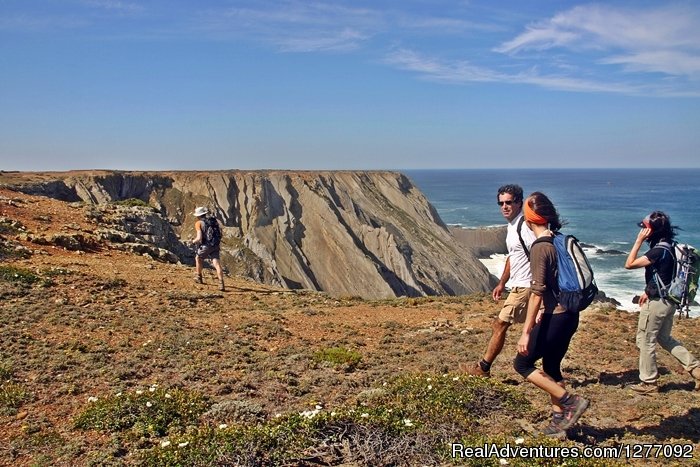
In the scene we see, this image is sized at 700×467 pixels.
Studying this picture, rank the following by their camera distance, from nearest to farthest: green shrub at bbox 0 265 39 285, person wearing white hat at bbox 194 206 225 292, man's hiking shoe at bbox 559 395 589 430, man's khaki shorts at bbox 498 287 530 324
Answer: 1. man's hiking shoe at bbox 559 395 589 430
2. man's khaki shorts at bbox 498 287 530 324
3. green shrub at bbox 0 265 39 285
4. person wearing white hat at bbox 194 206 225 292

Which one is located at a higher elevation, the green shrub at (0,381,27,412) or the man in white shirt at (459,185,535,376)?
the man in white shirt at (459,185,535,376)

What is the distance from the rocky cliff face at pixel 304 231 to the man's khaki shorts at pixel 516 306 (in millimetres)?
36133

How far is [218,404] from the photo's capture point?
6352 mm

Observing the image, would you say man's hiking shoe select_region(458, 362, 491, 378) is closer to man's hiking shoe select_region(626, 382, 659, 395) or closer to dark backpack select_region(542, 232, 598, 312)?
man's hiking shoe select_region(626, 382, 659, 395)

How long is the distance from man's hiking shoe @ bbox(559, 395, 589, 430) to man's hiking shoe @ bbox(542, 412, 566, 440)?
0.03 meters


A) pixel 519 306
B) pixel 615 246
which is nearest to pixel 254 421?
pixel 519 306

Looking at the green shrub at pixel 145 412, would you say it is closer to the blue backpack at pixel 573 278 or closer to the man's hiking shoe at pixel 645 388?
the blue backpack at pixel 573 278

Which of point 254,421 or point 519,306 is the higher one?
point 519,306

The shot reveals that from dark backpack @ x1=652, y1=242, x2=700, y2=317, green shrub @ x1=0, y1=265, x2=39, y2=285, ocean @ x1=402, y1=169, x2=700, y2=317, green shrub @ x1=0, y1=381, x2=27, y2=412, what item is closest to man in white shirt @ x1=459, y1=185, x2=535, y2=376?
dark backpack @ x1=652, y1=242, x2=700, y2=317

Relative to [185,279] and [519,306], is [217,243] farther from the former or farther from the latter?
[519,306]

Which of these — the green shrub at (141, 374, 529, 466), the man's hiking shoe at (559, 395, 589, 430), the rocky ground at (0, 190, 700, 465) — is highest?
the man's hiking shoe at (559, 395, 589, 430)

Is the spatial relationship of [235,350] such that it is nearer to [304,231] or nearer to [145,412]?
[145,412]

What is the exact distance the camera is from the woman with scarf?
4.88m

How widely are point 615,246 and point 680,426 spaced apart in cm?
7166
